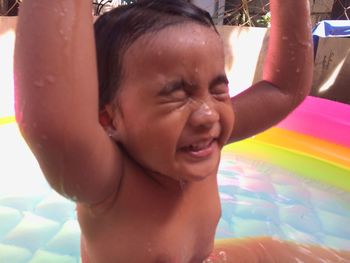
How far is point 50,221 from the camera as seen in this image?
2396mm

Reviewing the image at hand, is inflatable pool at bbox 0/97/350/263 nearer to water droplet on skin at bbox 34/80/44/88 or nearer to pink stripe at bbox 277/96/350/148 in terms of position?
pink stripe at bbox 277/96/350/148

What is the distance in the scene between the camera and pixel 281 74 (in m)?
1.37

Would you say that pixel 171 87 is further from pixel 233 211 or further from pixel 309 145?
pixel 309 145

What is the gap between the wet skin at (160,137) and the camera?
1.01 meters

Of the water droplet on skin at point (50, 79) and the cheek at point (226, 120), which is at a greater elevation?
the water droplet on skin at point (50, 79)

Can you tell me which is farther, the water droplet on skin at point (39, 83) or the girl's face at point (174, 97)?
the girl's face at point (174, 97)

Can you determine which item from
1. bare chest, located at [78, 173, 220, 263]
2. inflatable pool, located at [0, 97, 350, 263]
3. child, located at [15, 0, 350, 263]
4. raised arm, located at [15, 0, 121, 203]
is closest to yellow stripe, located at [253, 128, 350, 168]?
inflatable pool, located at [0, 97, 350, 263]

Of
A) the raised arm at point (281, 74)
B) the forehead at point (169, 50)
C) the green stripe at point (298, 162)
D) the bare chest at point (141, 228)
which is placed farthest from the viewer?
the green stripe at point (298, 162)

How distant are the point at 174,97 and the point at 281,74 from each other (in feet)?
1.58

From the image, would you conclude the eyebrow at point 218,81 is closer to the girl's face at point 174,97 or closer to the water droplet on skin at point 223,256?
the girl's face at point 174,97

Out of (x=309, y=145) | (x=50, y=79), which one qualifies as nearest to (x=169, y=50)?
(x=50, y=79)

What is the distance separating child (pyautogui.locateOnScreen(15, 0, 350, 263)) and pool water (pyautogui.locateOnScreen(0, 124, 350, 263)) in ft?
3.30

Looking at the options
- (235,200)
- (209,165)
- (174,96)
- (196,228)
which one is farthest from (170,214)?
(235,200)


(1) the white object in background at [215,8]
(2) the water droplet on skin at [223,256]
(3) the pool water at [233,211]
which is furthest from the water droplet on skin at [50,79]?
(1) the white object in background at [215,8]
